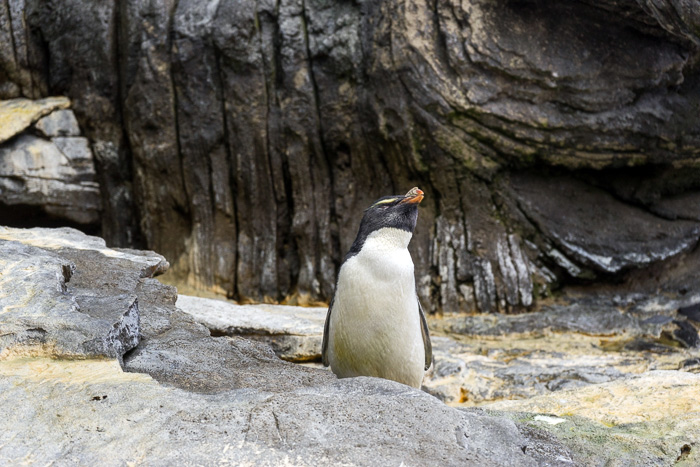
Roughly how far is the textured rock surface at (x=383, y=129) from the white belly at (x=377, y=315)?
11.1 ft

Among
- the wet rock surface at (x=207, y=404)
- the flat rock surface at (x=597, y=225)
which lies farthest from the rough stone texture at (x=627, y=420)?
the flat rock surface at (x=597, y=225)

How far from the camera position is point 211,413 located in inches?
80.8

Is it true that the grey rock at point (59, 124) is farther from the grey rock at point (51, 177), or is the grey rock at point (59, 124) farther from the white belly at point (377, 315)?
the white belly at point (377, 315)

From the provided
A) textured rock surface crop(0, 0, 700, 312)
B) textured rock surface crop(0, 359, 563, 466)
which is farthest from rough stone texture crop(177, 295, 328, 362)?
textured rock surface crop(0, 0, 700, 312)

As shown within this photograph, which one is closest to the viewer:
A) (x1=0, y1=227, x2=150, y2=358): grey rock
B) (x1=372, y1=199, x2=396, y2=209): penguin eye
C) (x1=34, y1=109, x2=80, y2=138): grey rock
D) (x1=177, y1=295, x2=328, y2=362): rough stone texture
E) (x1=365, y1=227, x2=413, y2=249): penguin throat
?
(x1=0, y1=227, x2=150, y2=358): grey rock

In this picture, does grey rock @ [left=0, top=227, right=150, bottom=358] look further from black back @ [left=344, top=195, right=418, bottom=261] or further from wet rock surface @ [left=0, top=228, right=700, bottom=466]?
black back @ [left=344, top=195, right=418, bottom=261]

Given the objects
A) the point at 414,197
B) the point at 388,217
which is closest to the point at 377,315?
the point at 388,217

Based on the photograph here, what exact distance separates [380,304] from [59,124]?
18.0 ft

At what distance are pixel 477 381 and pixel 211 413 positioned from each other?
3159mm

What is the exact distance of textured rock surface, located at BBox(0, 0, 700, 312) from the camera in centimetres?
634

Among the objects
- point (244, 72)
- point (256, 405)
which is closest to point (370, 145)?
point (244, 72)

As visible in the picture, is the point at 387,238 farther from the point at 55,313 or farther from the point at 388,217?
the point at 55,313

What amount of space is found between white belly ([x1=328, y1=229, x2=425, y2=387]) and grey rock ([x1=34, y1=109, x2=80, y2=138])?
16.9 ft

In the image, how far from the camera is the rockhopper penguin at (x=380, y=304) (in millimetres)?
3277
